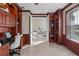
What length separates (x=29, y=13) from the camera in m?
5.02

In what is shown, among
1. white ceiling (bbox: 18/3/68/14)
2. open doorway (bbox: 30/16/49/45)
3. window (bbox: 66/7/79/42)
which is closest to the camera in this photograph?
white ceiling (bbox: 18/3/68/14)

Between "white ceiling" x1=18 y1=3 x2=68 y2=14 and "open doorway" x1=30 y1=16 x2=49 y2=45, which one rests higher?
"white ceiling" x1=18 y1=3 x2=68 y2=14

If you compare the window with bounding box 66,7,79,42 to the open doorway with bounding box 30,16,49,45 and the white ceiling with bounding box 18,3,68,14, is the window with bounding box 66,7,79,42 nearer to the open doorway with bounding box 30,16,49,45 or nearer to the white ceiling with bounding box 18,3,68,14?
the white ceiling with bounding box 18,3,68,14

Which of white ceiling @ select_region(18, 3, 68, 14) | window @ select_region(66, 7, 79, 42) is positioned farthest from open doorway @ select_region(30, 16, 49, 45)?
window @ select_region(66, 7, 79, 42)

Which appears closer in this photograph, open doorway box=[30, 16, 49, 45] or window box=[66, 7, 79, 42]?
window box=[66, 7, 79, 42]

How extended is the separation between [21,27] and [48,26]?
202 cm

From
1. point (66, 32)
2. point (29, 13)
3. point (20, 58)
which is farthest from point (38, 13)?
point (20, 58)

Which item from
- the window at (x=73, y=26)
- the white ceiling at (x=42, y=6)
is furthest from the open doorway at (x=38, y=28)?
the window at (x=73, y=26)

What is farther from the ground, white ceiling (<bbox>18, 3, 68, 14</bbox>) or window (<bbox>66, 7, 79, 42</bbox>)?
white ceiling (<bbox>18, 3, 68, 14</bbox>)

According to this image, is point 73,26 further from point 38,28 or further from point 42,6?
point 38,28

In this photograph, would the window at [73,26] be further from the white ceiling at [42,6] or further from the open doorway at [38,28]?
the open doorway at [38,28]

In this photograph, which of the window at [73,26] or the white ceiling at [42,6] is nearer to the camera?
the white ceiling at [42,6]

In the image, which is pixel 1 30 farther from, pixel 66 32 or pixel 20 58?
pixel 20 58

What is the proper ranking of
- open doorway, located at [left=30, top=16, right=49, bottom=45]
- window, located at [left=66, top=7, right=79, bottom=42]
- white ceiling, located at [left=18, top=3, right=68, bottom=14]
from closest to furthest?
1. white ceiling, located at [left=18, top=3, right=68, bottom=14]
2. window, located at [left=66, top=7, right=79, bottom=42]
3. open doorway, located at [left=30, top=16, right=49, bottom=45]
